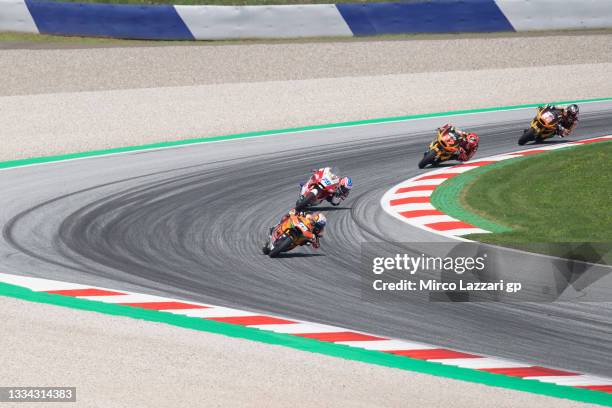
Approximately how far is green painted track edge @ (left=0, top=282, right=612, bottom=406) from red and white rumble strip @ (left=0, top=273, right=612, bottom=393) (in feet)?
0.30

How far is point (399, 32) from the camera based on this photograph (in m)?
28.4

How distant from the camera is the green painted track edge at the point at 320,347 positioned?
7945mm

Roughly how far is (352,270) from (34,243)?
411 centimetres

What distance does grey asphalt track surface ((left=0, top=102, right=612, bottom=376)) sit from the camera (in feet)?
30.8

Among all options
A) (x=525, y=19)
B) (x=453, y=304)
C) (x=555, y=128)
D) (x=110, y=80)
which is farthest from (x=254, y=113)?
(x=453, y=304)

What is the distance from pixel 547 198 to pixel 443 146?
3.17 m

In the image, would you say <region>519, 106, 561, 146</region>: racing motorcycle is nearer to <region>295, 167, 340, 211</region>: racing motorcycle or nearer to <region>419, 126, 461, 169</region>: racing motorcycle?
<region>419, 126, 461, 169</region>: racing motorcycle

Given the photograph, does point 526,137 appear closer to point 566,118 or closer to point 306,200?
point 566,118

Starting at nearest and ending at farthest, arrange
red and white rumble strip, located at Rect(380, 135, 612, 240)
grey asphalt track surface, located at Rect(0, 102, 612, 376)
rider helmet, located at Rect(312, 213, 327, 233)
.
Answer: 1. grey asphalt track surface, located at Rect(0, 102, 612, 376)
2. rider helmet, located at Rect(312, 213, 327, 233)
3. red and white rumble strip, located at Rect(380, 135, 612, 240)

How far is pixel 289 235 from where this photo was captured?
11.7 meters

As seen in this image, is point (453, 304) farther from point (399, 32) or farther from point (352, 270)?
point (399, 32)

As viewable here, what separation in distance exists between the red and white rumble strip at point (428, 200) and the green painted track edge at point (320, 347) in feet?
12.7

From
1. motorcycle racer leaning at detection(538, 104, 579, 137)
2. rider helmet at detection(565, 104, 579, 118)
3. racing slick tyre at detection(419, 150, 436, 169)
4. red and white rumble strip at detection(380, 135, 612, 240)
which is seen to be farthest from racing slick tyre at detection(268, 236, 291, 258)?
rider helmet at detection(565, 104, 579, 118)

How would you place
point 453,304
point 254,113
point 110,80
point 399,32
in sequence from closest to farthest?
point 453,304, point 254,113, point 110,80, point 399,32
